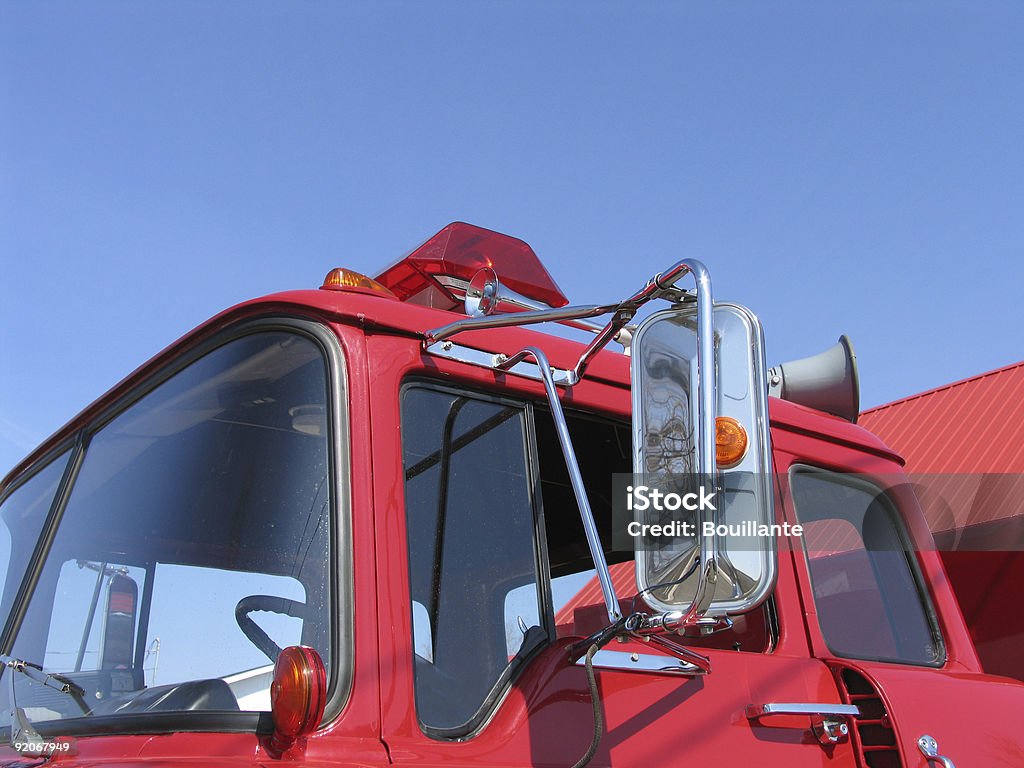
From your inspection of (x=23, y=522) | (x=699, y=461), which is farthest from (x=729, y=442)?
(x=23, y=522)

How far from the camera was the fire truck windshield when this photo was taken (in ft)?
5.62

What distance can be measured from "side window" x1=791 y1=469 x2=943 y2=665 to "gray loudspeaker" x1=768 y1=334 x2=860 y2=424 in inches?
9.2

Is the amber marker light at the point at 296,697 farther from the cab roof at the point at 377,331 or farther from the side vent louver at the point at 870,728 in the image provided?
the side vent louver at the point at 870,728

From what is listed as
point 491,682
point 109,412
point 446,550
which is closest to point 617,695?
point 491,682

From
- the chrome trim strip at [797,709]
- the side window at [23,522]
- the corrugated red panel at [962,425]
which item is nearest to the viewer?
the chrome trim strip at [797,709]

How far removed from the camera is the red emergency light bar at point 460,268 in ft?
8.11

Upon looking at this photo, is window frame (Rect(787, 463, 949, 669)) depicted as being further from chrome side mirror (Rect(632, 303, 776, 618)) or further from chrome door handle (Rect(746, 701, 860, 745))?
chrome side mirror (Rect(632, 303, 776, 618))

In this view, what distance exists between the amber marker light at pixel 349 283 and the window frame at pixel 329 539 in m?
0.17

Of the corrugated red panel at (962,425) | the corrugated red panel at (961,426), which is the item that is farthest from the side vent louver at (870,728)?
the corrugated red panel at (962,425)

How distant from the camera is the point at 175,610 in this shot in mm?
1945

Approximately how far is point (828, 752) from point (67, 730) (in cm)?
143

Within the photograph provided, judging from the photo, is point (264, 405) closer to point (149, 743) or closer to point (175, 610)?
point (175, 610)

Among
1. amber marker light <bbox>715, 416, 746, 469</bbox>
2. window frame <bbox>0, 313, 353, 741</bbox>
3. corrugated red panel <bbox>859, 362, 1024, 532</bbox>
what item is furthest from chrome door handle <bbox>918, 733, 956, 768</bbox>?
corrugated red panel <bbox>859, 362, 1024, 532</bbox>

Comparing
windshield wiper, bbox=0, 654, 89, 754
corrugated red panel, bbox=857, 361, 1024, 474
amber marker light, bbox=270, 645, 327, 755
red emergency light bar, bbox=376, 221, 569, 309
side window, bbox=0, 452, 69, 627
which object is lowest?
amber marker light, bbox=270, 645, 327, 755
